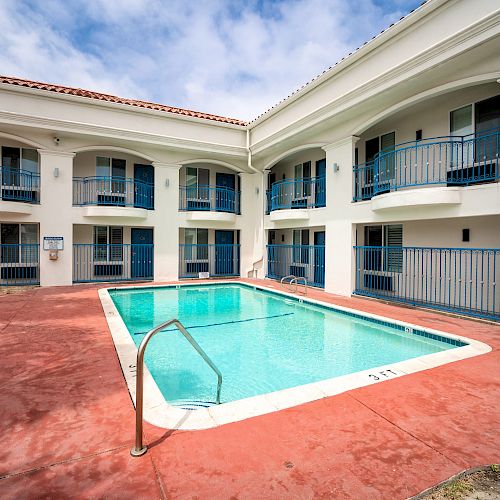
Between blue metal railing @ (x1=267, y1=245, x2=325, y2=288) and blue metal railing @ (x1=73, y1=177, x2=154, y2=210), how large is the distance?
659 cm

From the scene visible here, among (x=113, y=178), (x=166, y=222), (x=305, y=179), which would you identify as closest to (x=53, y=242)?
(x=113, y=178)

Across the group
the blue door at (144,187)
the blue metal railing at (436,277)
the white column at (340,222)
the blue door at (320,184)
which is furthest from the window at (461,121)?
the blue door at (144,187)

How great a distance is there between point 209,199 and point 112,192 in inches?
188

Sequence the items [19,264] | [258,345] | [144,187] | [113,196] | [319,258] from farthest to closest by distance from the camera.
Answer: [144,187] < [319,258] < [113,196] < [19,264] < [258,345]

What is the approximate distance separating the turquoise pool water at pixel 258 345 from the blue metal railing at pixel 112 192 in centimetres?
594

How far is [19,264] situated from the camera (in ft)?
47.3

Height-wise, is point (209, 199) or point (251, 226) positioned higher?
point (209, 199)

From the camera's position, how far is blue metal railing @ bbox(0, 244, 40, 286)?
14.2 meters

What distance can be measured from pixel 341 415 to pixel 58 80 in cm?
1721

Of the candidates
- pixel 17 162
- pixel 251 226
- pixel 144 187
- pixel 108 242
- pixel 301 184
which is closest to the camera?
pixel 17 162

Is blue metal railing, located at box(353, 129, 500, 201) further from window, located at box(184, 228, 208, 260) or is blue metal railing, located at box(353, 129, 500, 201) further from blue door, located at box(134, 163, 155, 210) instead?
blue door, located at box(134, 163, 155, 210)

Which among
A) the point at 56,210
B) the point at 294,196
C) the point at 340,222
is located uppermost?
the point at 294,196

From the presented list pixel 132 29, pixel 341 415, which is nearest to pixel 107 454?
pixel 341 415

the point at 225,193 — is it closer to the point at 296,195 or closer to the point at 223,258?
the point at 223,258
